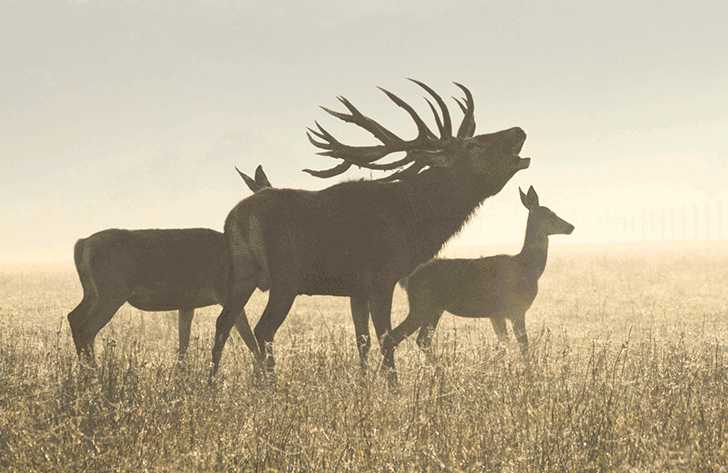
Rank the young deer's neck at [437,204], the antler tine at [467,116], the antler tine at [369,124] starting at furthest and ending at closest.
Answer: the antler tine at [467,116]
the antler tine at [369,124]
the young deer's neck at [437,204]

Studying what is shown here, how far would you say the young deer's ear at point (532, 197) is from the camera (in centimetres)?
1007

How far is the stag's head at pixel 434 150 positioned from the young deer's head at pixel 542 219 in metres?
3.19

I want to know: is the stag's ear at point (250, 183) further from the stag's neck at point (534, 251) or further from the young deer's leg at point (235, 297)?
the stag's neck at point (534, 251)

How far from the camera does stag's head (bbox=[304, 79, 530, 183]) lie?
22.5 ft

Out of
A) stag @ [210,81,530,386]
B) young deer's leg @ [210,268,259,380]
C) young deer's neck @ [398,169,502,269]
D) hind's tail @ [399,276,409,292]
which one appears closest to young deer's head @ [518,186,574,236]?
hind's tail @ [399,276,409,292]

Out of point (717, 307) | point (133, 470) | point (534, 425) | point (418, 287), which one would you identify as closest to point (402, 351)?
point (418, 287)

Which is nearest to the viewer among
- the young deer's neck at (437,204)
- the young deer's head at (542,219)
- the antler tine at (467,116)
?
the young deer's neck at (437,204)

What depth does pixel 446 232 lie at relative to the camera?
22.0 ft

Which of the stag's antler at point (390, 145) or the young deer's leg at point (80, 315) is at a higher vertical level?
the stag's antler at point (390, 145)

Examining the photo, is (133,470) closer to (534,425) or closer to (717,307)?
(534,425)

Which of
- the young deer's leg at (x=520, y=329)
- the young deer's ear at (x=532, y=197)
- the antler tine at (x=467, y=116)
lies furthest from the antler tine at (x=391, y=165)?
the young deer's ear at (x=532, y=197)

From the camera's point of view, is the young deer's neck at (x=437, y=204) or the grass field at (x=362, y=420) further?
the young deer's neck at (x=437, y=204)

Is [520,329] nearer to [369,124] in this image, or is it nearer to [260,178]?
[369,124]

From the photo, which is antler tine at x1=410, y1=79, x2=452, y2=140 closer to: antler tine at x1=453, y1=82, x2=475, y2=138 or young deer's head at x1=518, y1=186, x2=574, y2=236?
antler tine at x1=453, y1=82, x2=475, y2=138
